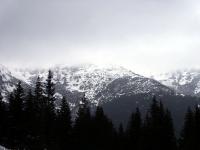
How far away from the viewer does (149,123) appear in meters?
79.9

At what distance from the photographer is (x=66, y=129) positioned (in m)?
87.5

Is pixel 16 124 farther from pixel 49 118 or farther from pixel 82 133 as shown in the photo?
pixel 82 133

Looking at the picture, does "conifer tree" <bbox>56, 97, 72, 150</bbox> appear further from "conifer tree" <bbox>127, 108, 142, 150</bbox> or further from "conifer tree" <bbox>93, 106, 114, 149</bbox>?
"conifer tree" <bbox>127, 108, 142, 150</bbox>

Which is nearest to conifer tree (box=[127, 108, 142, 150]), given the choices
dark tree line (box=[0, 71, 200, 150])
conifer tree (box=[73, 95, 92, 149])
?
dark tree line (box=[0, 71, 200, 150])

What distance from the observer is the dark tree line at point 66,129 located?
A: 7356cm

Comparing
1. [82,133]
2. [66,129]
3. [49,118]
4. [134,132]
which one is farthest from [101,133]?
[49,118]

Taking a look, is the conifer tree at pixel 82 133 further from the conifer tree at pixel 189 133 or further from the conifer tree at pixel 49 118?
the conifer tree at pixel 189 133

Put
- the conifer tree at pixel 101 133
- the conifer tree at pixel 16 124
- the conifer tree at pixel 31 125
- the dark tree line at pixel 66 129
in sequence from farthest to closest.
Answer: the conifer tree at pixel 101 133
the conifer tree at pixel 31 125
the dark tree line at pixel 66 129
the conifer tree at pixel 16 124

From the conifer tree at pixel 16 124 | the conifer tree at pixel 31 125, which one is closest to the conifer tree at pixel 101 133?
the conifer tree at pixel 31 125

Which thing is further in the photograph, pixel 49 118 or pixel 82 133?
pixel 82 133

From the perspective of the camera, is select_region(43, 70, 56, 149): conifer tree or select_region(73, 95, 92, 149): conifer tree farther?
select_region(73, 95, 92, 149): conifer tree

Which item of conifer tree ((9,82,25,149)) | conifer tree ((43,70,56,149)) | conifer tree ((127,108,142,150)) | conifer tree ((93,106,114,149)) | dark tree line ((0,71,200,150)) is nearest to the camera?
conifer tree ((9,82,25,149))

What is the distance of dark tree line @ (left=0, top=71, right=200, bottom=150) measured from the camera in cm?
7356

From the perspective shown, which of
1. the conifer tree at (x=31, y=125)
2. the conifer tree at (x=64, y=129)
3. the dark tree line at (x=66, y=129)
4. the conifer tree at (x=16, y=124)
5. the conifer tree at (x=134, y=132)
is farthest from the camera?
the conifer tree at (x=134, y=132)
